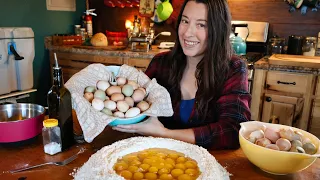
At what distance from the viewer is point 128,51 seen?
8.98ft

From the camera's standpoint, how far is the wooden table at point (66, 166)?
2.64ft

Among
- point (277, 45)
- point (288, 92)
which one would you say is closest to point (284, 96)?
point (288, 92)

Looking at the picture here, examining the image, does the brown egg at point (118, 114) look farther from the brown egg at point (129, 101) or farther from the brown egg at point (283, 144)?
the brown egg at point (283, 144)

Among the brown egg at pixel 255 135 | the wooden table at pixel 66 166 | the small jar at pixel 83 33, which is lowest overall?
the wooden table at pixel 66 166

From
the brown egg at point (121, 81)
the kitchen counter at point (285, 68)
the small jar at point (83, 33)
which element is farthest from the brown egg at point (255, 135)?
the small jar at point (83, 33)

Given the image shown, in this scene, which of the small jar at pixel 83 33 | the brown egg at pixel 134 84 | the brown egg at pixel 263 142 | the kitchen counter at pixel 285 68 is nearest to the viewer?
the brown egg at pixel 263 142

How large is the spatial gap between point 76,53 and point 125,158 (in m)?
2.33

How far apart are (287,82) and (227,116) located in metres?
1.37

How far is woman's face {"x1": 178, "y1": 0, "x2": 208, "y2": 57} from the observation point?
1257mm

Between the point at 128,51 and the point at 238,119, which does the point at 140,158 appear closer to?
the point at 238,119

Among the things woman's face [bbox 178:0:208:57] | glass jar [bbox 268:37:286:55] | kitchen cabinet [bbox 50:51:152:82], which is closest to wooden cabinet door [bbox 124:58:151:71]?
kitchen cabinet [bbox 50:51:152:82]

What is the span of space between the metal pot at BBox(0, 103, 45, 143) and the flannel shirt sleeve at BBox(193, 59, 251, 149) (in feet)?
1.87

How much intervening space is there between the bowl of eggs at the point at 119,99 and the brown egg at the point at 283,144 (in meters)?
0.44

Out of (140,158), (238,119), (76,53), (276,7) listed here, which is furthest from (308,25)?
(140,158)
